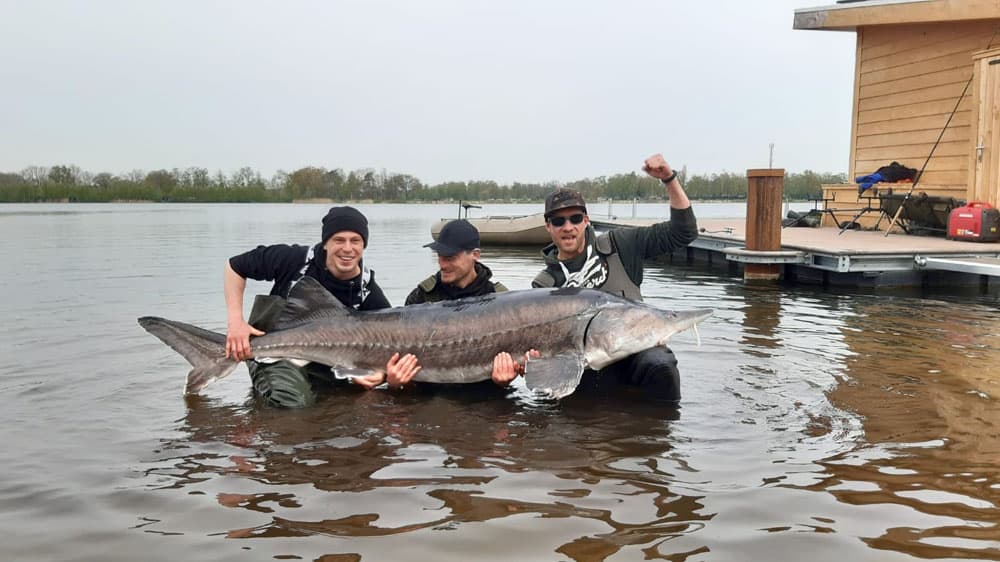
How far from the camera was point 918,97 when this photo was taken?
62.7 feet

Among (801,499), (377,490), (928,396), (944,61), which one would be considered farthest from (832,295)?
(377,490)

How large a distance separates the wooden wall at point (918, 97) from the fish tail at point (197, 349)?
16413mm

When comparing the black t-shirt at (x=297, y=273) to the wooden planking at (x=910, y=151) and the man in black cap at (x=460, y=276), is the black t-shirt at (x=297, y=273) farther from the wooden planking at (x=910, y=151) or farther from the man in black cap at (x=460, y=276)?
the wooden planking at (x=910, y=151)

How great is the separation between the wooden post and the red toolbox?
3.74 m

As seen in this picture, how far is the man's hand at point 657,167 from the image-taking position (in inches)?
239

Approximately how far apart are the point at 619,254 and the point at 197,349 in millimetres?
3592

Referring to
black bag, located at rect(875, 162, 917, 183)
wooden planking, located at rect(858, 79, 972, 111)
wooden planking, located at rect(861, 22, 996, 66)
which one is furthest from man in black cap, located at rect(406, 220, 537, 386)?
wooden planking, located at rect(861, 22, 996, 66)

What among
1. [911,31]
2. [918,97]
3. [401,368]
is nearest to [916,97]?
[918,97]

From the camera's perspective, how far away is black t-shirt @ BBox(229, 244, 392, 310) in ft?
21.0

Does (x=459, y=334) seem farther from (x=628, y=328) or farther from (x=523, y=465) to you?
(x=523, y=465)

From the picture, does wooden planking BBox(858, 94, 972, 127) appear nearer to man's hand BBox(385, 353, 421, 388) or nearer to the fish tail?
man's hand BBox(385, 353, 421, 388)

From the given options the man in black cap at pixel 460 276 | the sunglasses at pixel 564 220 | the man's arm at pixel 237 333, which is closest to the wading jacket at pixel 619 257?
the sunglasses at pixel 564 220

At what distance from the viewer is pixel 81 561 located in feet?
11.1

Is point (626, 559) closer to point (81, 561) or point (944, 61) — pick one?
point (81, 561)
